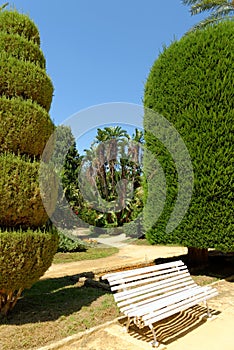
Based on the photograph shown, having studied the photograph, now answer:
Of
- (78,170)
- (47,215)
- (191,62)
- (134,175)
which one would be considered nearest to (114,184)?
(134,175)

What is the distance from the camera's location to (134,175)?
20.2 metres

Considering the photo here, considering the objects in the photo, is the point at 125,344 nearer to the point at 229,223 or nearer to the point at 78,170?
the point at 229,223

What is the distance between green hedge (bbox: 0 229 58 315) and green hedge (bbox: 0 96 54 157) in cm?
143

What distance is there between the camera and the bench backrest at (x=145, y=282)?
460 centimetres

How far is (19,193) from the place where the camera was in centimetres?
461

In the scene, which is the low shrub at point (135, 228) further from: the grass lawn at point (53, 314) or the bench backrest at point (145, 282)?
the bench backrest at point (145, 282)

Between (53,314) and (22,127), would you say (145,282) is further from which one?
(22,127)

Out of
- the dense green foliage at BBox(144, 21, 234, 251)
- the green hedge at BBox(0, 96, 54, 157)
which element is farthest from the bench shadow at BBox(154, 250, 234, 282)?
the green hedge at BBox(0, 96, 54, 157)

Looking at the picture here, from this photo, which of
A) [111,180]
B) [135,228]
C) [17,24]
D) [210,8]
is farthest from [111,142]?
[17,24]

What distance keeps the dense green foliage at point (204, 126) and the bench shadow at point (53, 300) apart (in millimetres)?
2743

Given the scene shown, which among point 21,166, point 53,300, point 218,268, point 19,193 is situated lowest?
point 53,300

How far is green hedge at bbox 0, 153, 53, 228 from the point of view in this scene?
4.54 m

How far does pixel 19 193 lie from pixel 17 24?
133 inches

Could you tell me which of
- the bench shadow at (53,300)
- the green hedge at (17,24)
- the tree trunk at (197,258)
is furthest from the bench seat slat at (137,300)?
the green hedge at (17,24)
